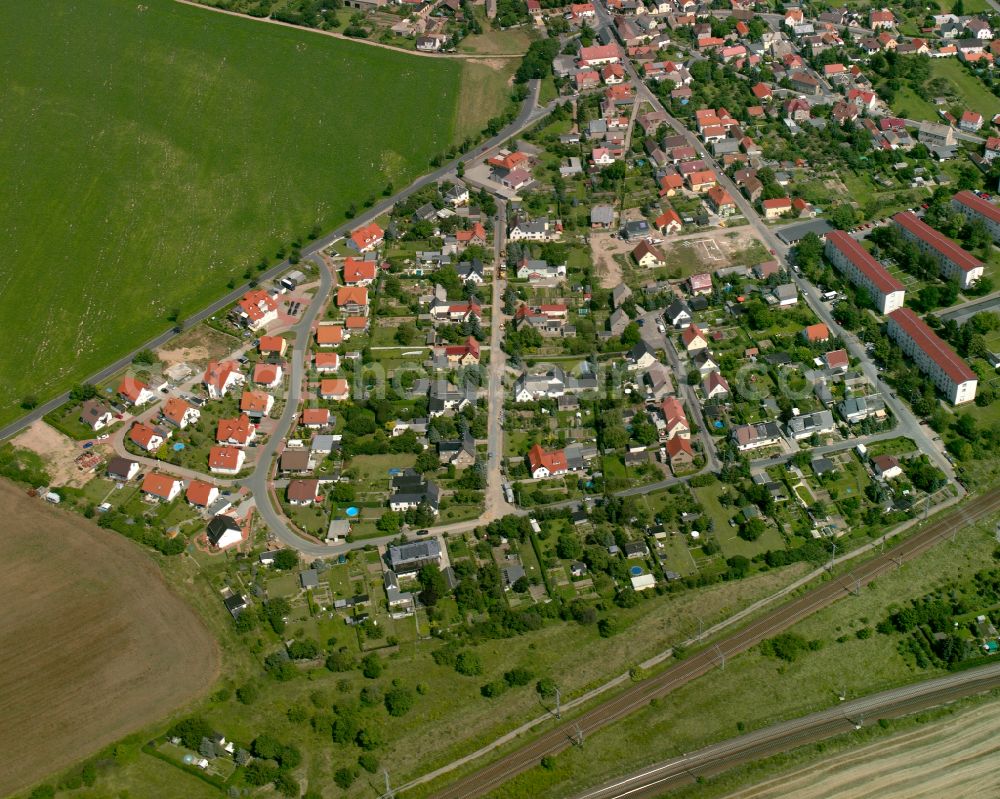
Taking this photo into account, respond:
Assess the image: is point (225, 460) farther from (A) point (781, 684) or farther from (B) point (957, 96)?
(B) point (957, 96)

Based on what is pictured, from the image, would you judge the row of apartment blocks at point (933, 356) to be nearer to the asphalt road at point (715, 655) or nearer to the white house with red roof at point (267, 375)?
the asphalt road at point (715, 655)

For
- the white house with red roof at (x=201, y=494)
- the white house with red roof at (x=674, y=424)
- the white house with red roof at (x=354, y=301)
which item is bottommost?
the white house with red roof at (x=201, y=494)

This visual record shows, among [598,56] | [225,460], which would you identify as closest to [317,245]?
[225,460]

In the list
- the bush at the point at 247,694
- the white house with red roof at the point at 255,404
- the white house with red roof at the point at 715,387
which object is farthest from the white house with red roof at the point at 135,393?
the white house with red roof at the point at 715,387

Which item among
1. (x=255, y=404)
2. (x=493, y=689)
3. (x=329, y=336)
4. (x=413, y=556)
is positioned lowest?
(x=255, y=404)

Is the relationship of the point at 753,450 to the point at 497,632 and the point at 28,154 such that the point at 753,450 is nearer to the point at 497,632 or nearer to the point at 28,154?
the point at 497,632

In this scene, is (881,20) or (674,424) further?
(881,20)
